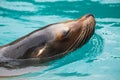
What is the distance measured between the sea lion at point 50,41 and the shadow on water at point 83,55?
20cm

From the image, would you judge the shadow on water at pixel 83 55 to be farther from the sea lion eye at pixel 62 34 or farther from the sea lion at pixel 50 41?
the sea lion eye at pixel 62 34

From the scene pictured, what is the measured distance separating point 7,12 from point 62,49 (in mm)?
3819

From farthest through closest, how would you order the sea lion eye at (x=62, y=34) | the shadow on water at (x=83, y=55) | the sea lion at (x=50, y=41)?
the shadow on water at (x=83, y=55)
the sea lion eye at (x=62, y=34)
the sea lion at (x=50, y=41)

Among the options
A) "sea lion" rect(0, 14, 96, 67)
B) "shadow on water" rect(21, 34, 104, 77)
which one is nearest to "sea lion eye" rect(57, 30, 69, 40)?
"sea lion" rect(0, 14, 96, 67)

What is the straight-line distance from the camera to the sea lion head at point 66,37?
21.8 feet

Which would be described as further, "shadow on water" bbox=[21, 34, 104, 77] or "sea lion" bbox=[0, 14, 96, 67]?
"shadow on water" bbox=[21, 34, 104, 77]

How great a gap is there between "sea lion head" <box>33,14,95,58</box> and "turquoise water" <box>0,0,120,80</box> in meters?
0.20

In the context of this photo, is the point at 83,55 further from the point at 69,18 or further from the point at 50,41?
the point at 69,18

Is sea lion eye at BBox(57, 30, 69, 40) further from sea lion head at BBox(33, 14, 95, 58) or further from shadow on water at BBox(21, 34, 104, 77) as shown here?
shadow on water at BBox(21, 34, 104, 77)

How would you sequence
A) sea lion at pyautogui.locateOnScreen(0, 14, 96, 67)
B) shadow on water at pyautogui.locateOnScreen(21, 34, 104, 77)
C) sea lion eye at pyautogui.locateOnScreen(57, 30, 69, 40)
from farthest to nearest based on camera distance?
1. shadow on water at pyautogui.locateOnScreen(21, 34, 104, 77)
2. sea lion eye at pyautogui.locateOnScreen(57, 30, 69, 40)
3. sea lion at pyautogui.locateOnScreen(0, 14, 96, 67)

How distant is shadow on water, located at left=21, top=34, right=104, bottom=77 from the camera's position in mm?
6805

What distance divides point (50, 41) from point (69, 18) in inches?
123

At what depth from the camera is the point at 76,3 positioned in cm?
1060

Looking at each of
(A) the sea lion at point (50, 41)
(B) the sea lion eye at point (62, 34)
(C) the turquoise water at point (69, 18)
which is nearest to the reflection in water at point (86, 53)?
(C) the turquoise water at point (69, 18)
